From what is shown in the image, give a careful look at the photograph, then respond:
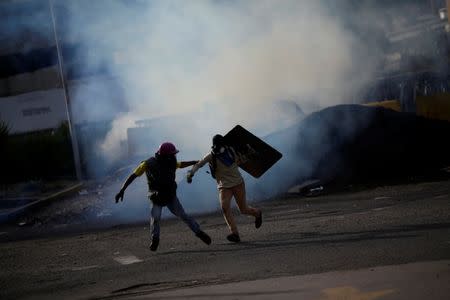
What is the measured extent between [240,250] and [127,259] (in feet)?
4.89

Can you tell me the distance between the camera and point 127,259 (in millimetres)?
9922

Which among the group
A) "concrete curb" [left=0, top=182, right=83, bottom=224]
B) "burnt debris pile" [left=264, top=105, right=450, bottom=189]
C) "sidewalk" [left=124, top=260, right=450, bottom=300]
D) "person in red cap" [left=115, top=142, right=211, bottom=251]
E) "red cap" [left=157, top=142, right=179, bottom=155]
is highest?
"red cap" [left=157, top=142, right=179, bottom=155]

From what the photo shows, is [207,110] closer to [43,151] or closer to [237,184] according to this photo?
[43,151]

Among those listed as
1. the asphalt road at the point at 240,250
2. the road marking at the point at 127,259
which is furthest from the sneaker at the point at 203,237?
the road marking at the point at 127,259

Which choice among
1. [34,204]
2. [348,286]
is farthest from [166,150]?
[34,204]

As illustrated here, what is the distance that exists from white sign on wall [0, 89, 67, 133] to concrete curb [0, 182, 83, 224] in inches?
392

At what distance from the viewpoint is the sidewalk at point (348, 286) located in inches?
240

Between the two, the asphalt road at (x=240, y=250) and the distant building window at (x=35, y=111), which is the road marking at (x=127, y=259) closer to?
A: the asphalt road at (x=240, y=250)

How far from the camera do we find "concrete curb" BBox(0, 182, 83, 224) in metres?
18.5

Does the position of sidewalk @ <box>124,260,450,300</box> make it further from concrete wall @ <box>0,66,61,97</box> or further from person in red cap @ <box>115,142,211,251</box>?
concrete wall @ <box>0,66,61,97</box>

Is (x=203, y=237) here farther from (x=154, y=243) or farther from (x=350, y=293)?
(x=350, y=293)

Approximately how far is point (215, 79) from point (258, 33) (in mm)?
1819

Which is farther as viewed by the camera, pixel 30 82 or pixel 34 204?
pixel 30 82

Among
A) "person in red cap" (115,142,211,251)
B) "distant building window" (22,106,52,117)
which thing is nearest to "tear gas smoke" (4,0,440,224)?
"distant building window" (22,106,52,117)
